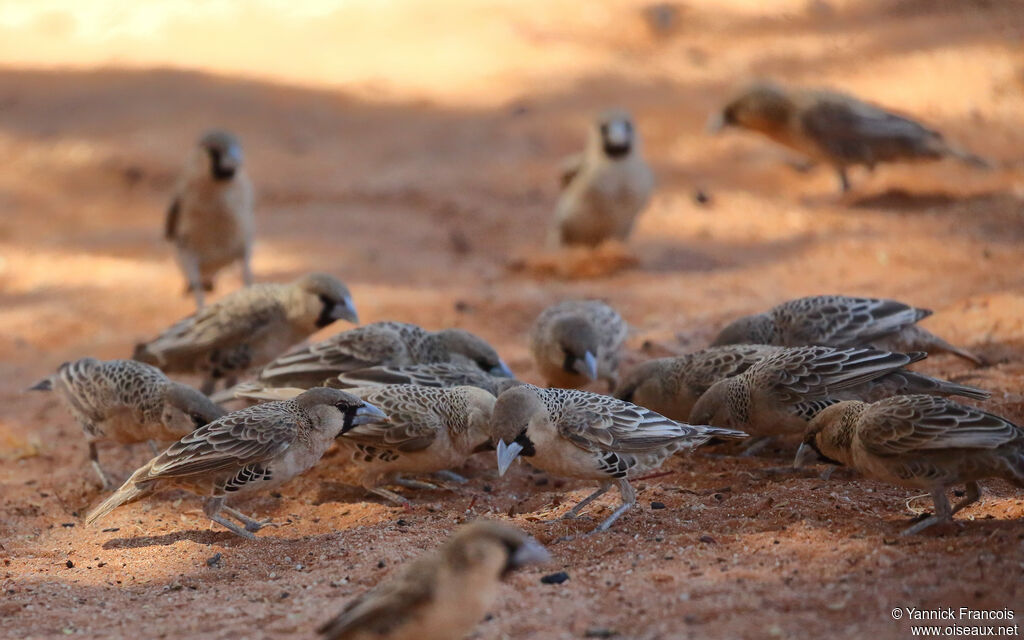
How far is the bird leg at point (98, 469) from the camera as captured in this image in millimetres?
5996

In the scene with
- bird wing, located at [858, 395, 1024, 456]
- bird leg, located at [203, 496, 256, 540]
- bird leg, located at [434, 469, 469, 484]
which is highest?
bird wing, located at [858, 395, 1024, 456]

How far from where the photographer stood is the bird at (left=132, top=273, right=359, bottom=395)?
703 centimetres

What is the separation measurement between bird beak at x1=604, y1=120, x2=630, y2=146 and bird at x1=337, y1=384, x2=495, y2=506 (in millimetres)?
4965

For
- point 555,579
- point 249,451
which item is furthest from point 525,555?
point 249,451

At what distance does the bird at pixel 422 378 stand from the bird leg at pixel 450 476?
476 millimetres

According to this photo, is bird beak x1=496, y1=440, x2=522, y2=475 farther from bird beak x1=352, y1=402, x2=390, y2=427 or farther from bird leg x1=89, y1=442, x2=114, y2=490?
bird leg x1=89, y1=442, x2=114, y2=490

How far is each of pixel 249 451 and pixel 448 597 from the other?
2.10 metres

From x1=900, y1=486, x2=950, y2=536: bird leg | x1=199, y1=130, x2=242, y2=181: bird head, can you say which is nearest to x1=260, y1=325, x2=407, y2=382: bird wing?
x1=199, y1=130, x2=242, y2=181: bird head

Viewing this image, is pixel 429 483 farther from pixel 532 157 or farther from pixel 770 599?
pixel 532 157

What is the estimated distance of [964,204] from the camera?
11.1 metres

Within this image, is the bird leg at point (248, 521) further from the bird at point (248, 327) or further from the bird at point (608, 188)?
the bird at point (608, 188)

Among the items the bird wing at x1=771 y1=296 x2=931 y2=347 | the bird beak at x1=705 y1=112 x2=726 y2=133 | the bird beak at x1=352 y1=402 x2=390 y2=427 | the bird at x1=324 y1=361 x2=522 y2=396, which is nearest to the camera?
the bird beak at x1=352 y1=402 x2=390 y2=427

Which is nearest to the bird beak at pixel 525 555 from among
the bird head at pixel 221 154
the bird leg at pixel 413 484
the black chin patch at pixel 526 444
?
the black chin patch at pixel 526 444

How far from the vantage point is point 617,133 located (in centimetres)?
1005
